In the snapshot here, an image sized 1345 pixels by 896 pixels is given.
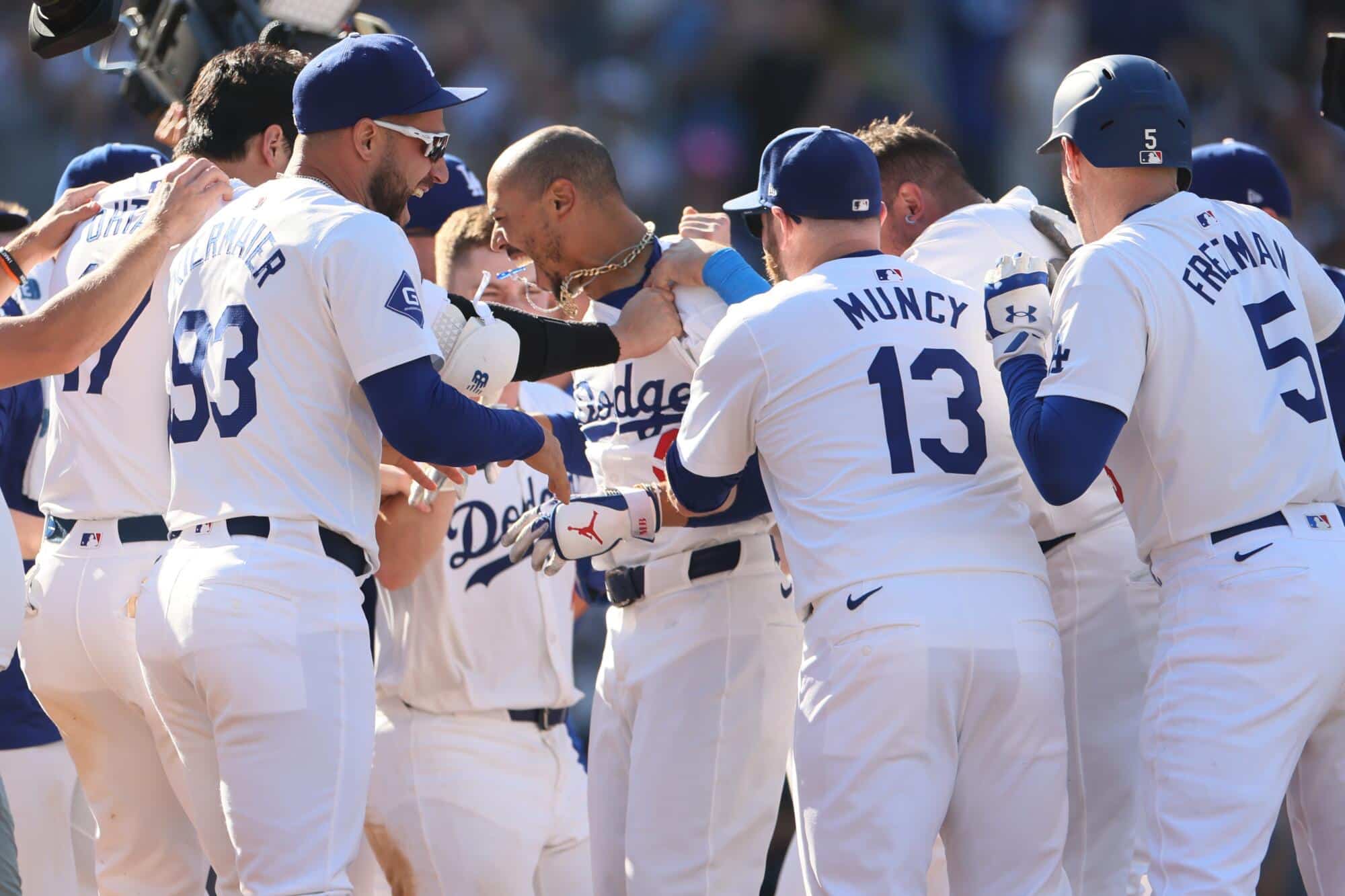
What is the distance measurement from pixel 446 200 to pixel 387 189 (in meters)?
2.03

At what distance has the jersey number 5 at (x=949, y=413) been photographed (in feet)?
11.8

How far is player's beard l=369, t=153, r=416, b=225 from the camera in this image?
384 cm

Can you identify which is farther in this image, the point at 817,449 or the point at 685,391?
the point at 685,391

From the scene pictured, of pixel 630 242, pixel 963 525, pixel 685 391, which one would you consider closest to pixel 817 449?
pixel 963 525

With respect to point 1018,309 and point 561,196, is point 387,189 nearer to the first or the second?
point 561,196

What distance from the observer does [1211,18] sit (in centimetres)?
1136

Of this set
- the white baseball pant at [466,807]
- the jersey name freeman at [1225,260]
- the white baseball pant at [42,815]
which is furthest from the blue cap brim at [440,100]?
the white baseball pant at [42,815]

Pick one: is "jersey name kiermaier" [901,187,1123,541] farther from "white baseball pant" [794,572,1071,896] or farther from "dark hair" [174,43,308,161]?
"dark hair" [174,43,308,161]

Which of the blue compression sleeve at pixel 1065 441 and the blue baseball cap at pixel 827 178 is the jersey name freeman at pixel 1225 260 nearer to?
the blue compression sleeve at pixel 1065 441

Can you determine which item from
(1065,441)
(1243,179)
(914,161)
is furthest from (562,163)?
(1243,179)

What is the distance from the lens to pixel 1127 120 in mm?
3697

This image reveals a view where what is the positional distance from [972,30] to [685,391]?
761 centimetres

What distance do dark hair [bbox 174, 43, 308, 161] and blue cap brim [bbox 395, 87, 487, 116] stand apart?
56 cm

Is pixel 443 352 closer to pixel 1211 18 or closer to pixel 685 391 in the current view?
pixel 685 391
